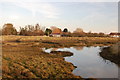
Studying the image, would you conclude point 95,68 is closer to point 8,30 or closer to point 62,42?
point 62,42

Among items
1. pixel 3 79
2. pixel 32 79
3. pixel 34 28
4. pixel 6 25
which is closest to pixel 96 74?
pixel 32 79

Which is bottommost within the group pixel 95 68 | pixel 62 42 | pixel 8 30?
pixel 95 68

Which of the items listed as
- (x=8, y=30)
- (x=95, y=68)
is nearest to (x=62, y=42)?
(x=95, y=68)

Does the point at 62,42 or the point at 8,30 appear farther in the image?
the point at 8,30

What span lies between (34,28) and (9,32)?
27.9 m

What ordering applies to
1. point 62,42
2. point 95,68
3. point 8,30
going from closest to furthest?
point 95,68
point 62,42
point 8,30

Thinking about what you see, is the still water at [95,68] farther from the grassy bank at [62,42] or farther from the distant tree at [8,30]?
the distant tree at [8,30]

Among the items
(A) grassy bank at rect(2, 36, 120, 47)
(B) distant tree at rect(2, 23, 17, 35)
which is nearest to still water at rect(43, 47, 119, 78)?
(A) grassy bank at rect(2, 36, 120, 47)

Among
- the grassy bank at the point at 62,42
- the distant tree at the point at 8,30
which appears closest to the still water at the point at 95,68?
the grassy bank at the point at 62,42

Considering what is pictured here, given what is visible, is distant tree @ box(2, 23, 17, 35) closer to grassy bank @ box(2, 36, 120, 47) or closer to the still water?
grassy bank @ box(2, 36, 120, 47)

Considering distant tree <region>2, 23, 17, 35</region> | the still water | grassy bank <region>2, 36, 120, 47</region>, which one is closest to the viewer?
the still water

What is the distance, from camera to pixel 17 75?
13.6 m

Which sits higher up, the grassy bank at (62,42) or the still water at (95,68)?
the grassy bank at (62,42)

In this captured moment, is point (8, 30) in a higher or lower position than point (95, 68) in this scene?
higher
